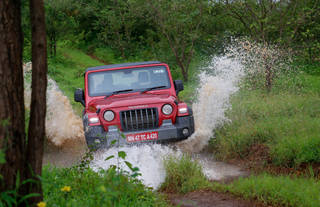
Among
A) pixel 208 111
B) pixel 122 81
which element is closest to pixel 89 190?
pixel 122 81

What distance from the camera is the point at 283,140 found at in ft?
24.3

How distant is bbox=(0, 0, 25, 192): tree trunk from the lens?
319cm

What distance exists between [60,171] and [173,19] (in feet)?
52.5

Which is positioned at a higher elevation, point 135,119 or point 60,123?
point 135,119

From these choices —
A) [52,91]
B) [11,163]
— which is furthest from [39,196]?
[52,91]

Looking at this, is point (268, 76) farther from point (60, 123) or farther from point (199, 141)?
point (60, 123)

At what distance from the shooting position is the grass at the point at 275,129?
22.9ft

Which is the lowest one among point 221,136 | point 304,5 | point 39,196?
point 221,136

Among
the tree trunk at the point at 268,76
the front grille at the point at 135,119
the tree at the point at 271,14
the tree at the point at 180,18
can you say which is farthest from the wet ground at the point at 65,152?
the tree at the point at 180,18

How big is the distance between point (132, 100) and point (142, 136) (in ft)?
2.12

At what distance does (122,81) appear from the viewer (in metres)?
8.23

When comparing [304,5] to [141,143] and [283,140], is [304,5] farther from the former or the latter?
[141,143]

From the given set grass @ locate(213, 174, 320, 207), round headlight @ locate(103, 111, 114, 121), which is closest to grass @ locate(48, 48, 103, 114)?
round headlight @ locate(103, 111, 114, 121)

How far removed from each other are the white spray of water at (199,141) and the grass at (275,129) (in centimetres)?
28
